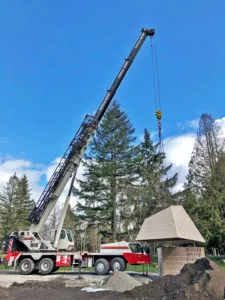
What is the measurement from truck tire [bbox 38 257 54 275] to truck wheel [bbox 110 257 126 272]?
10.8 feet

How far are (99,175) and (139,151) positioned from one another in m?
5.95

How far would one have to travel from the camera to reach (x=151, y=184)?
90.9ft

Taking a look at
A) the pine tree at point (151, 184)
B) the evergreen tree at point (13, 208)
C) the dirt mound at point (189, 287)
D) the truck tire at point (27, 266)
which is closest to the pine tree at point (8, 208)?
the evergreen tree at point (13, 208)

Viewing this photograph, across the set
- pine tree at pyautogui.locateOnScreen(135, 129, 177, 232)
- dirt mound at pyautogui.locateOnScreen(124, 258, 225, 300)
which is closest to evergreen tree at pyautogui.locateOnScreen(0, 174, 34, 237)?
pine tree at pyautogui.locateOnScreen(135, 129, 177, 232)

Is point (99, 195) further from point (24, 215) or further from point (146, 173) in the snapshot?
point (24, 215)

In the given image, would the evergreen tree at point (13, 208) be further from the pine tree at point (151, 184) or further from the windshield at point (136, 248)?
the windshield at point (136, 248)

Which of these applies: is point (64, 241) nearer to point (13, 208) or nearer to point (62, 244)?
point (62, 244)

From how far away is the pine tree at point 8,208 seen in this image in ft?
115

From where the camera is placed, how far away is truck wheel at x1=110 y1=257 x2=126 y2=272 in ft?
45.4

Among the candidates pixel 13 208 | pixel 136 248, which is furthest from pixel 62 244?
pixel 13 208

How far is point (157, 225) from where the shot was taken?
12.4m

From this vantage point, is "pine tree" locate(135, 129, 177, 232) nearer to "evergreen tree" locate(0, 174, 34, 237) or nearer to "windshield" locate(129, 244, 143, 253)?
"windshield" locate(129, 244, 143, 253)

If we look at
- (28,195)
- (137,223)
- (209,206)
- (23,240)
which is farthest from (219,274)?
(28,195)

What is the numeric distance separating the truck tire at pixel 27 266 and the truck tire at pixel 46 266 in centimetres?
43
